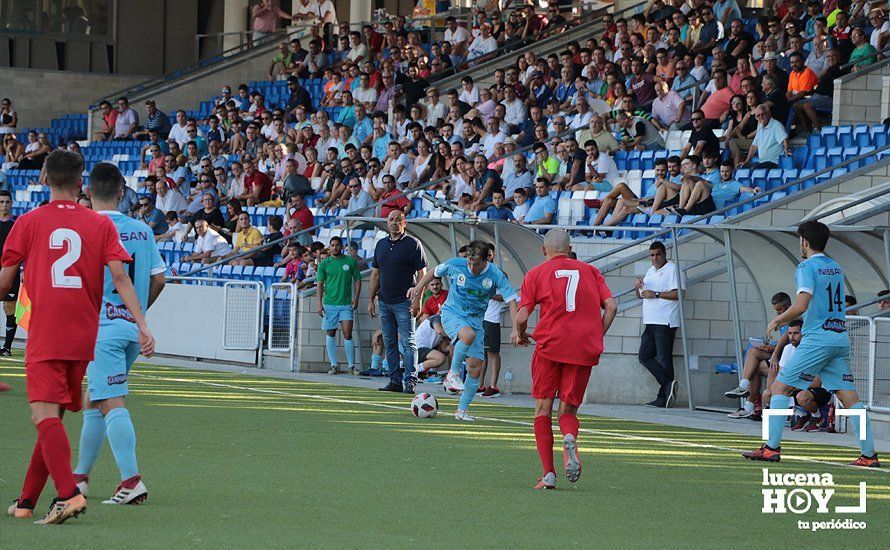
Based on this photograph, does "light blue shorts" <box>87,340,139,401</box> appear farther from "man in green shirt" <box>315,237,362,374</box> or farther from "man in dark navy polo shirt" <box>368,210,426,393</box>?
"man in green shirt" <box>315,237,362,374</box>

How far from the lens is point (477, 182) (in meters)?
24.0

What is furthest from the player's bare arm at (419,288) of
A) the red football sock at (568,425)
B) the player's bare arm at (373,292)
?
the red football sock at (568,425)

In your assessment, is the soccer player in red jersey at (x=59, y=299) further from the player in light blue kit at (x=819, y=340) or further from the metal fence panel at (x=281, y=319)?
the metal fence panel at (x=281, y=319)

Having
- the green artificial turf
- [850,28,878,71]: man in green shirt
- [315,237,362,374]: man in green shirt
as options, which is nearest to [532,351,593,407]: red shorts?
the green artificial turf

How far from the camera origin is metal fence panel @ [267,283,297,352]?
71.1 feet

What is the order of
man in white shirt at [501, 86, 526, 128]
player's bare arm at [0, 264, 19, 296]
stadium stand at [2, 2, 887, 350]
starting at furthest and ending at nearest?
man in white shirt at [501, 86, 526, 128]
stadium stand at [2, 2, 887, 350]
player's bare arm at [0, 264, 19, 296]

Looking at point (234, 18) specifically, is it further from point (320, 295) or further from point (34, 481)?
point (34, 481)

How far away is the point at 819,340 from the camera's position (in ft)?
38.7

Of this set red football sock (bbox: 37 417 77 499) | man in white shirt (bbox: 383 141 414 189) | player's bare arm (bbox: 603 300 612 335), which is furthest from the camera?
man in white shirt (bbox: 383 141 414 189)

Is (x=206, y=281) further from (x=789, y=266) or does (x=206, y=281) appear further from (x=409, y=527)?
(x=409, y=527)

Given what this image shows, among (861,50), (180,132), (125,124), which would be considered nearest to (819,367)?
(861,50)

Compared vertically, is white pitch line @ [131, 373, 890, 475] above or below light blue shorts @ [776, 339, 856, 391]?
below

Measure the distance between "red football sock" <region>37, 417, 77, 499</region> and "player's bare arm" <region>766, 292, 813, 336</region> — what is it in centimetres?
589

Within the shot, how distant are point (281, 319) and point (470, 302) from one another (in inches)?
285
